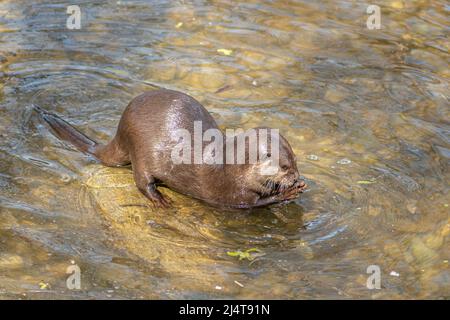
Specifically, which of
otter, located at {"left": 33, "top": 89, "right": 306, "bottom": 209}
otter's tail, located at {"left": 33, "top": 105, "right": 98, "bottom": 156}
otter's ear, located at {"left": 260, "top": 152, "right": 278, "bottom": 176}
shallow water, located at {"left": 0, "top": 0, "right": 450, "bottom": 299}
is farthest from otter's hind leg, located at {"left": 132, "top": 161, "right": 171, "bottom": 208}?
otter's ear, located at {"left": 260, "top": 152, "right": 278, "bottom": 176}

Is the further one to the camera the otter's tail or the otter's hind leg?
the otter's tail

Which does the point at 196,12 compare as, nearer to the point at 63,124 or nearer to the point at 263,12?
the point at 263,12

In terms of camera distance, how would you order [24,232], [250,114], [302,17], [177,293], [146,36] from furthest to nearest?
[302,17] → [146,36] → [250,114] → [24,232] → [177,293]

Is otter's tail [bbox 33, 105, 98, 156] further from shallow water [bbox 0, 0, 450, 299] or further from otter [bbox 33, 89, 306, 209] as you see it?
otter [bbox 33, 89, 306, 209]

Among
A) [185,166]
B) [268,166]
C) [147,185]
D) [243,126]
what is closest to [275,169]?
[268,166]

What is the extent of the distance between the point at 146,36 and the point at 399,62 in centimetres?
234

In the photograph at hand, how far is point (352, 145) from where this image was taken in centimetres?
536

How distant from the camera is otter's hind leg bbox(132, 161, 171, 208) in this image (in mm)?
4688

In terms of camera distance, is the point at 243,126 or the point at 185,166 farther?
the point at 243,126

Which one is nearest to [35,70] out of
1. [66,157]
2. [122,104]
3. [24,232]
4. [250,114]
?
[122,104]

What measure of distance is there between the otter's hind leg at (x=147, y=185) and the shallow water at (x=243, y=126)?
110 mm

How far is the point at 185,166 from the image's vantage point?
473 cm

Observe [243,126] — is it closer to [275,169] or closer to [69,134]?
[275,169]

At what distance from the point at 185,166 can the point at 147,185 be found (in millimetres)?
271
